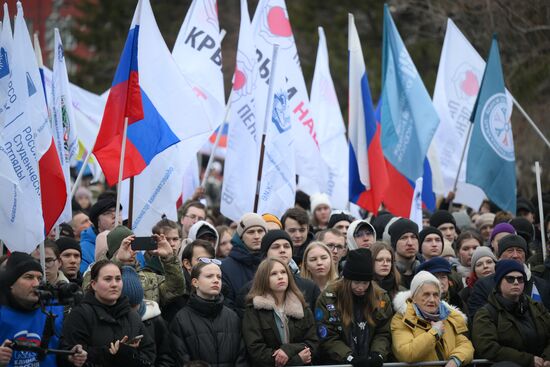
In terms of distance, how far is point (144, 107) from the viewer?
37.9 feet

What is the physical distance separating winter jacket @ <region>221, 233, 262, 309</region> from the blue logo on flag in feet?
8.56

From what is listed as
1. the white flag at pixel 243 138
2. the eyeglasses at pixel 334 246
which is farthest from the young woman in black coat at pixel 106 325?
the white flag at pixel 243 138

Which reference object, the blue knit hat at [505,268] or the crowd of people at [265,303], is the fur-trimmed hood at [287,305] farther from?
the blue knit hat at [505,268]

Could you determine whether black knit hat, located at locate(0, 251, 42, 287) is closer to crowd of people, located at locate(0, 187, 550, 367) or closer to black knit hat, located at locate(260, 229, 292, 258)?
crowd of people, located at locate(0, 187, 550, 367)

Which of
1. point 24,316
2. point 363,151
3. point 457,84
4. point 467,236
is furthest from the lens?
point 457,84

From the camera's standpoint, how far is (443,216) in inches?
527

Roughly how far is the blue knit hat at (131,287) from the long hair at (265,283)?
982 millimetres

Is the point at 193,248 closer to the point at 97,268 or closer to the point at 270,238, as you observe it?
the point at 270,238

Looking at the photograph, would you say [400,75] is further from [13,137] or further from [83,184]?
[83,184]

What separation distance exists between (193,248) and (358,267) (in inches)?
58.5

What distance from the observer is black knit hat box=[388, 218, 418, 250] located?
11281mm

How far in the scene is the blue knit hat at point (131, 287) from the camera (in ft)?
30.2

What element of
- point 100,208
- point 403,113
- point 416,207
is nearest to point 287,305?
point 100,208

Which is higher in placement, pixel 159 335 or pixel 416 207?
pixel 416 207
